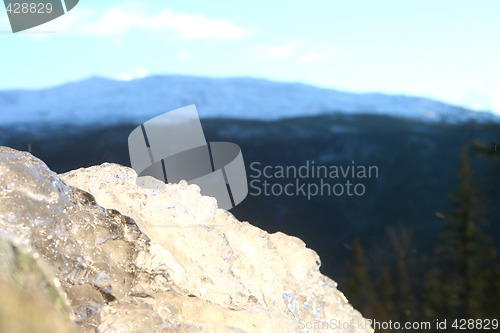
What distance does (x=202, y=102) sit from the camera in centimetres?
1343

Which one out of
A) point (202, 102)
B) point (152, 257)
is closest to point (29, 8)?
point (152, 257)

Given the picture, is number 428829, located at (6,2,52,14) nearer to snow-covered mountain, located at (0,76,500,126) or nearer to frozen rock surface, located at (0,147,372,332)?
frozen rock surface, located at (0,147,372,332)

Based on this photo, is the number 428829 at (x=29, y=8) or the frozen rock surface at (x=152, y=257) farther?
the number 428829 at (x=29, y=8)

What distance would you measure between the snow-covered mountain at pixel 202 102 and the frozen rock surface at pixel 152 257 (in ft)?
16.0

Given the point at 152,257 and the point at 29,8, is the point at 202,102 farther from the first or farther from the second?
the point at 152,257

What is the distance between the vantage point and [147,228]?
107cm

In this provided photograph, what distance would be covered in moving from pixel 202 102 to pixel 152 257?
41.4ft

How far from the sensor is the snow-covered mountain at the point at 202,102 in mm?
8828

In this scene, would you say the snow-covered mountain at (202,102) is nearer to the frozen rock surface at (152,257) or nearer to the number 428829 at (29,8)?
the number 428829 at (29,8)

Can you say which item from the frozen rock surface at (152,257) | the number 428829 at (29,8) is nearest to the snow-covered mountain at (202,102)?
the number 428829 at (29,8)

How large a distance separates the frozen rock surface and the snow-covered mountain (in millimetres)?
4870

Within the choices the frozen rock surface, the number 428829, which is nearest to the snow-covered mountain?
the number 428829

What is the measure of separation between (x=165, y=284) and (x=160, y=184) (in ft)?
1.39

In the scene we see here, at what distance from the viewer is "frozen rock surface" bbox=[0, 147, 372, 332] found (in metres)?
0.82
